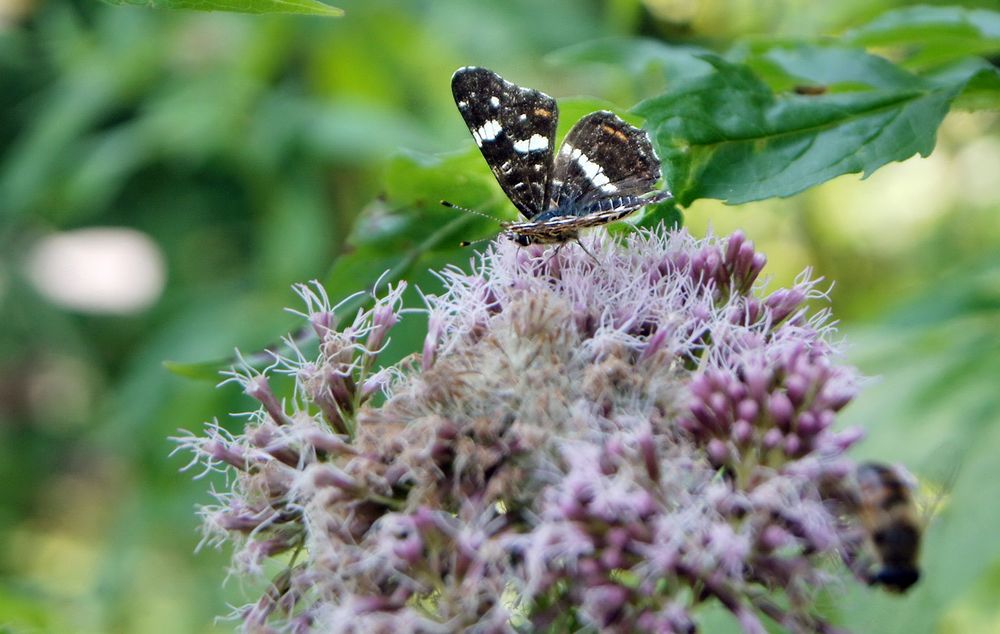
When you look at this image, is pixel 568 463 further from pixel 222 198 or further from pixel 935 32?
pixel 222 198

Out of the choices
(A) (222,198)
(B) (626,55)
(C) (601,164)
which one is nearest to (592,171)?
(C) (601,164)

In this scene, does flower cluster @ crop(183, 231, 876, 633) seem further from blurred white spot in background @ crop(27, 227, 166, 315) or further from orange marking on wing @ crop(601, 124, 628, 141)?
blurred white spot in background @ crop(27, 227, 166, 315)

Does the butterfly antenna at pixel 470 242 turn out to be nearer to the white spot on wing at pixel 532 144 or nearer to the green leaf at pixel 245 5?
the white spot on wing at pixel 532 144

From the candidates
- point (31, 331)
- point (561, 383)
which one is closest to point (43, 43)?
point (31, 331)

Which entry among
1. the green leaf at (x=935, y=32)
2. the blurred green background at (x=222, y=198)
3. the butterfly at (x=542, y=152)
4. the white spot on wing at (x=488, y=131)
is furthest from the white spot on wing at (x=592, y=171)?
the blurred green background at (x=222, y=198)

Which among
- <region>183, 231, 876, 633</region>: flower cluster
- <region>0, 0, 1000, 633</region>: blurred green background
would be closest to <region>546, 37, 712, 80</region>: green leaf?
<region>183, 231, 876, 633</region>: flower cluster

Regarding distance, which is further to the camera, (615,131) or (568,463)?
(615,131)
